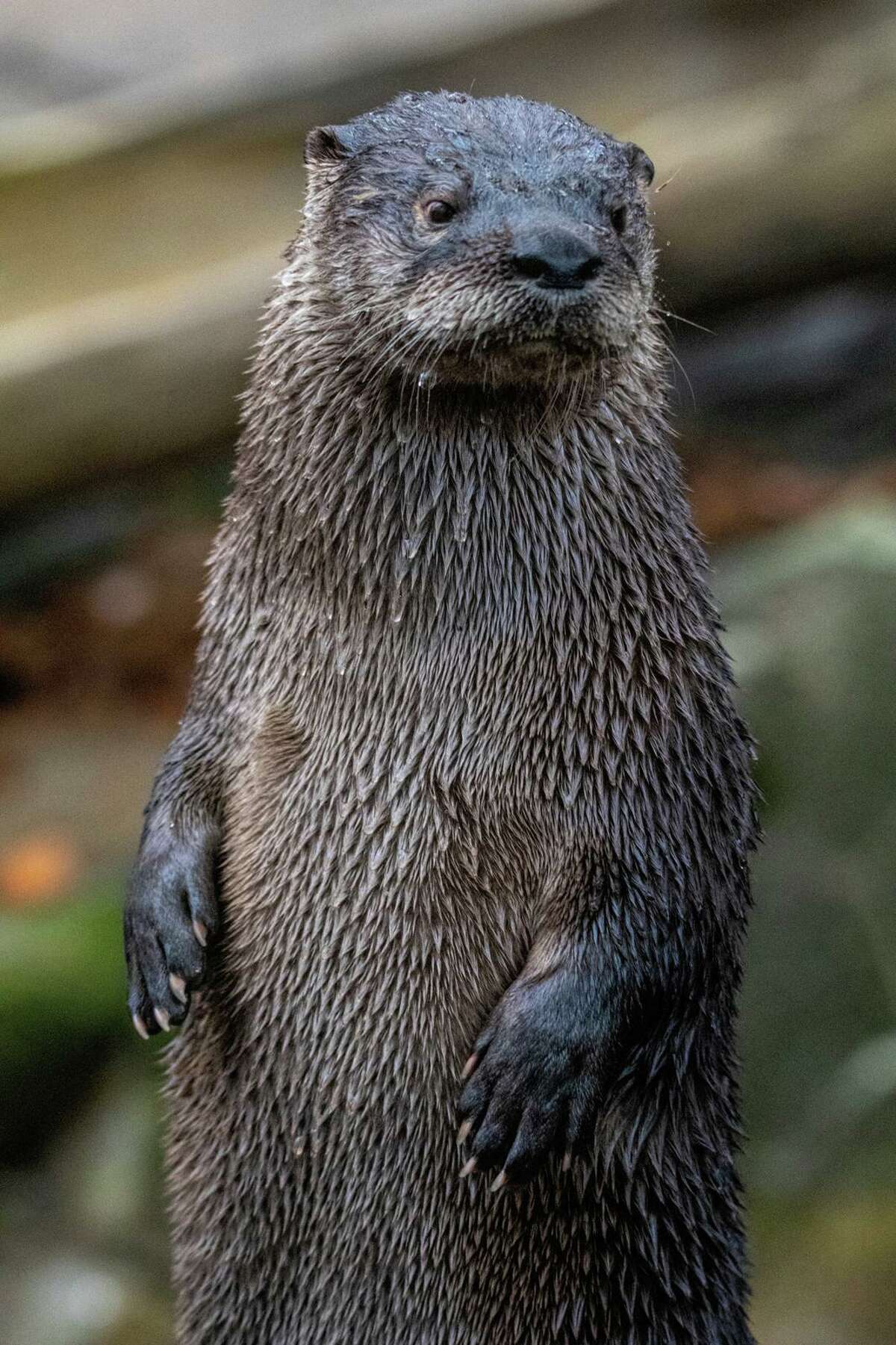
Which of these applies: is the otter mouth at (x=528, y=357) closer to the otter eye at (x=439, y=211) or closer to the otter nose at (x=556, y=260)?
the otter nose at (x=556, y=260)

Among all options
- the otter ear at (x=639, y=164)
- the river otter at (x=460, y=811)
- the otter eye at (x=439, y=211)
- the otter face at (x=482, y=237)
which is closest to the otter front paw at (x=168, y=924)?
the river otter at (x=460, y=811)

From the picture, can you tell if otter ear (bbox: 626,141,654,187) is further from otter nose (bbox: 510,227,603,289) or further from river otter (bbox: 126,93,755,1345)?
otter nose (bbox: 510,227,603,289)

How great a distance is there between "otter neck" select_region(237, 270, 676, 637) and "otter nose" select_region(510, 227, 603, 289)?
24cm

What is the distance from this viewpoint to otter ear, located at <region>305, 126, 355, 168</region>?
2.24 meters

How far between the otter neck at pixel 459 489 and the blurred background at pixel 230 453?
2.07m

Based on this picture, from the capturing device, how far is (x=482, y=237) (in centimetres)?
197

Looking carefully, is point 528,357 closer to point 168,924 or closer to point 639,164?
point 639,164

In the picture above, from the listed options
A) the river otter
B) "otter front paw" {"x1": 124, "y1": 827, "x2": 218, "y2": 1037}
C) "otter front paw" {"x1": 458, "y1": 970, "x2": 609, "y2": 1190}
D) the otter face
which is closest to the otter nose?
the otter face

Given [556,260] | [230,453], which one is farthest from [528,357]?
[230,453]

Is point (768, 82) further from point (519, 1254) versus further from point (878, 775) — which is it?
point (519, 1254)

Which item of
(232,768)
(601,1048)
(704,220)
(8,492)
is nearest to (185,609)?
(8,492)

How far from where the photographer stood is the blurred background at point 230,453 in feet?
13.0

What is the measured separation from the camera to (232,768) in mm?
2393

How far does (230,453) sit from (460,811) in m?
3.62
